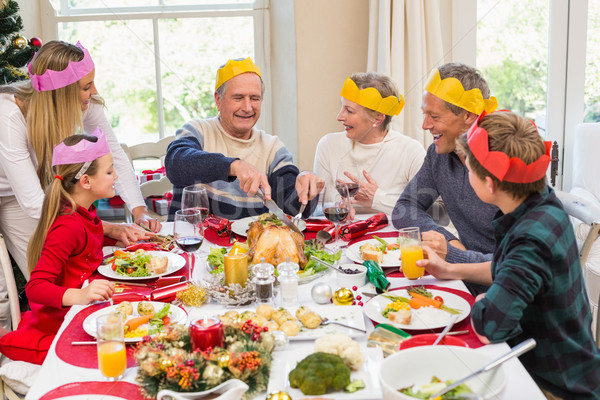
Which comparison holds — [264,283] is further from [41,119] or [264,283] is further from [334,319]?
[41,119]

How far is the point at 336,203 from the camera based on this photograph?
77.1 inches

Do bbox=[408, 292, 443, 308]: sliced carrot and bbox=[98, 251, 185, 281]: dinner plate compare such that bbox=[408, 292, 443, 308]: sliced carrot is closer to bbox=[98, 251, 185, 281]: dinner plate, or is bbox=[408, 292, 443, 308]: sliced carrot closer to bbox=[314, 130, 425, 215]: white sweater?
bbox=[98, 251, 185, 281]: dinner plate

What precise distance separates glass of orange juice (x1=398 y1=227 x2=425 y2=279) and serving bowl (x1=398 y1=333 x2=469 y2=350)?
0.38m

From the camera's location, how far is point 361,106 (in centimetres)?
279

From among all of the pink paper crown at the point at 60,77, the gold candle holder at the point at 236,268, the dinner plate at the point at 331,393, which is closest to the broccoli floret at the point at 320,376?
the dinner plate at the point at 331,393

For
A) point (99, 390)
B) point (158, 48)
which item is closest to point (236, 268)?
point (99, 390)

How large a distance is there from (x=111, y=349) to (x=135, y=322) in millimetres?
241

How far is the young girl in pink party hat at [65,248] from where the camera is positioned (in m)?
1.69

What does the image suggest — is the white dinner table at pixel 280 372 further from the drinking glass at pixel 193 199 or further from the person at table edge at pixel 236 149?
the person at table edge at pixel 236 149

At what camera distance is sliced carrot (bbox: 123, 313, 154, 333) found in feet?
4.62

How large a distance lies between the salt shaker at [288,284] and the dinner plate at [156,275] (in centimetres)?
44

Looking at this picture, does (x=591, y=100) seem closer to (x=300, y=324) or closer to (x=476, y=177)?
(x=476, y=177)

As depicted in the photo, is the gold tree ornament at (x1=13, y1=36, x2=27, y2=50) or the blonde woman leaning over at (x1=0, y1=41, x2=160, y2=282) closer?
the blonde woman leaning over at (x1=0, y1=41, x2=160, y2=282)

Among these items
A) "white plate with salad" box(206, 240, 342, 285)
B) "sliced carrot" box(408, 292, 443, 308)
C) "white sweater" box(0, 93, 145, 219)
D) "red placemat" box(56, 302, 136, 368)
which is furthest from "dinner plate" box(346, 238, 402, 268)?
"white sweater" box(0, 93, 145, 219)
